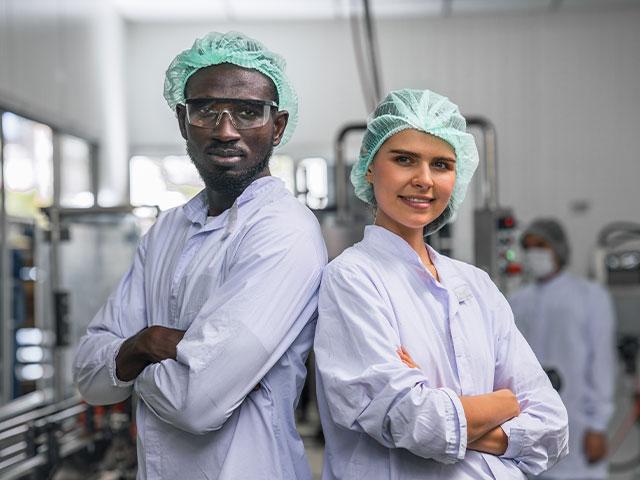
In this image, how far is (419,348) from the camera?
1.15m

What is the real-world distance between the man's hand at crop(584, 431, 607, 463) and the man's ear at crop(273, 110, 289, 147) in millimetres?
2383

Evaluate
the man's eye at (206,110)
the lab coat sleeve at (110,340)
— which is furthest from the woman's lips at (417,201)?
the lab coat sleeve at (110,340)

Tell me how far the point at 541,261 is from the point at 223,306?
2574mm

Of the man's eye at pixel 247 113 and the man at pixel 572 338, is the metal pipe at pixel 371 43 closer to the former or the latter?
the man at pixel 572 338

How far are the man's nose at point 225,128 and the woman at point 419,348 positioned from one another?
8.9 inches

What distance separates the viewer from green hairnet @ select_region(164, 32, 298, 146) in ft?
4.23

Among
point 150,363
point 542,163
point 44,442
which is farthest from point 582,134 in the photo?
point 150,363

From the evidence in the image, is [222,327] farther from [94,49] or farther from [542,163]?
[542,163]

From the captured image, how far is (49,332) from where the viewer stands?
171 inches

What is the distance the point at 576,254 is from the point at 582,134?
93 centimetres

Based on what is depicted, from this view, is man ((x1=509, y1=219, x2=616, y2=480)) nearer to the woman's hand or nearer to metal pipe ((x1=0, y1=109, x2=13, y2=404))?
the woman's hand

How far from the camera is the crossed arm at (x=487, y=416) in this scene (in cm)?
108

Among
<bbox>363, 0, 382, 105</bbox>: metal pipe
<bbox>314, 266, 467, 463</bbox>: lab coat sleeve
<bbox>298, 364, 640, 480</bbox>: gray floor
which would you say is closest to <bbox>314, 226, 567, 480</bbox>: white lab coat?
<bbox>314, 266, 467, 463</bbox>: lab coat sleeve

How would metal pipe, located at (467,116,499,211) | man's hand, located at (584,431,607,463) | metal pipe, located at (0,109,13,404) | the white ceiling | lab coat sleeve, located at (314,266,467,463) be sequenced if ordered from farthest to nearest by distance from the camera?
the white ceiling → metal pipe, located at (0,109,13,404) → man's hand, located at (584,431,607,463) → metal pipe, located at (467,116,499,211) → lab coat sleeve, located at (314,266,467,463)
